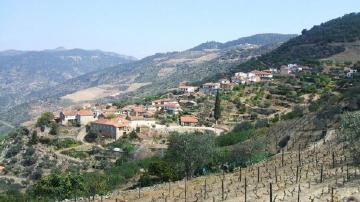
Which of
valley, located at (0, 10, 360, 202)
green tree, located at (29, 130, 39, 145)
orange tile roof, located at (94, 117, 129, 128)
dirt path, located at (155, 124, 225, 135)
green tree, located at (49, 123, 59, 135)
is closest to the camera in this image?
valley, located at (0, 10, 360, 202)

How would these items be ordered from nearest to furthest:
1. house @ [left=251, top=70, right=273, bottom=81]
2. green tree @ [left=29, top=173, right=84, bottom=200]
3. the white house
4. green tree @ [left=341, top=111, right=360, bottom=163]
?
green tree @ [left=341, top=111, right=360, bottom=163] → green tree @ [left=29, top=173, right=84, bottom=200] → house @ [left=251, top=70, right=273, bottom=81] → the white house

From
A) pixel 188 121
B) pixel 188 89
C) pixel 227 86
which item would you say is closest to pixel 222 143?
pixel 188 121

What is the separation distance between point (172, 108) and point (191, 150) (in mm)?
50474

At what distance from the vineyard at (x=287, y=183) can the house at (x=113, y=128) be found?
46920 millimetres

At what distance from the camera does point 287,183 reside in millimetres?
27125

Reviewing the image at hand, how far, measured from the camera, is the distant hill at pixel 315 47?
5059 inches

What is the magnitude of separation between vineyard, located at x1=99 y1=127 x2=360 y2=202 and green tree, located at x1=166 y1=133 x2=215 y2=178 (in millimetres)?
6934

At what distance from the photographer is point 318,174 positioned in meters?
27.9

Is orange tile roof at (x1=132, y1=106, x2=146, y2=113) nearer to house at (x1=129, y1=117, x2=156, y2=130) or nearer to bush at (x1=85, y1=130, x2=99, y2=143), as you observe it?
house at (x1=129, y1=117, x2=156, y2=130)

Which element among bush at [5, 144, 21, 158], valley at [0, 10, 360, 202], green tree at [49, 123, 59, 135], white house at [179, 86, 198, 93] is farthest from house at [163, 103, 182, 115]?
bush at [5, 144, 21, 158]

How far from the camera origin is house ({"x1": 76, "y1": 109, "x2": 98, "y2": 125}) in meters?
92.5

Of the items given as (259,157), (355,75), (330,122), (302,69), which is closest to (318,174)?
(259,157)

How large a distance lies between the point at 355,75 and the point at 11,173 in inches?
2253

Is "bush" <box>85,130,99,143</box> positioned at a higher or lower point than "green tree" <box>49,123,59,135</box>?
lower
